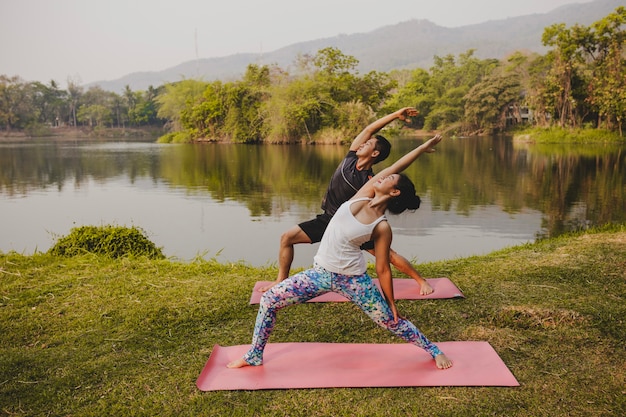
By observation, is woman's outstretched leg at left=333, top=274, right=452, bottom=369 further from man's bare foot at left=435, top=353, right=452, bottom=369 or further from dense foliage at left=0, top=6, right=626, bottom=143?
dense foliage at left=0, top=6, right=626, bottom=143

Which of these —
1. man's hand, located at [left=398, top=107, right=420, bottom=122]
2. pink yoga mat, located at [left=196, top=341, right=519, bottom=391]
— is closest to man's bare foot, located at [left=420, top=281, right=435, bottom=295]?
pink yoga mat, located at [left=196, top=341, right=519, bottom=391]

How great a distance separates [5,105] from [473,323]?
66.3 m

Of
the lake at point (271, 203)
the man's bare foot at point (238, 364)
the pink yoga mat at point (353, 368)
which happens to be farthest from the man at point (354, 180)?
the lake at point (271, 203)

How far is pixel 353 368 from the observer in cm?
355

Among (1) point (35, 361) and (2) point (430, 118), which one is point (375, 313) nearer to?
(1) point (35, 361)

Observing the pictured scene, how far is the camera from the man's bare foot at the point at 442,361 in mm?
3543

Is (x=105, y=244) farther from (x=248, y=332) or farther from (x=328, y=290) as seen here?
(x=328, y=290)

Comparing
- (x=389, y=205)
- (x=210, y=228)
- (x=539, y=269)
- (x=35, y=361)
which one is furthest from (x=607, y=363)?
(x=210, y=228)

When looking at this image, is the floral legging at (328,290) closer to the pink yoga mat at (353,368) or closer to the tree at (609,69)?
the pink yoga mat at (353,368)

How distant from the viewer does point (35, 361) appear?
3.74m

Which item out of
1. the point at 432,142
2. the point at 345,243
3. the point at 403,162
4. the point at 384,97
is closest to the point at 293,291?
the point at 345,243

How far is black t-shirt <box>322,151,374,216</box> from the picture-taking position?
4.56 m

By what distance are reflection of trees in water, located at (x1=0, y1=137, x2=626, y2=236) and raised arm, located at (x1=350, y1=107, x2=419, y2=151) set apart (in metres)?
6.01

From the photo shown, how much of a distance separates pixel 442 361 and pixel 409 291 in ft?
5.30
